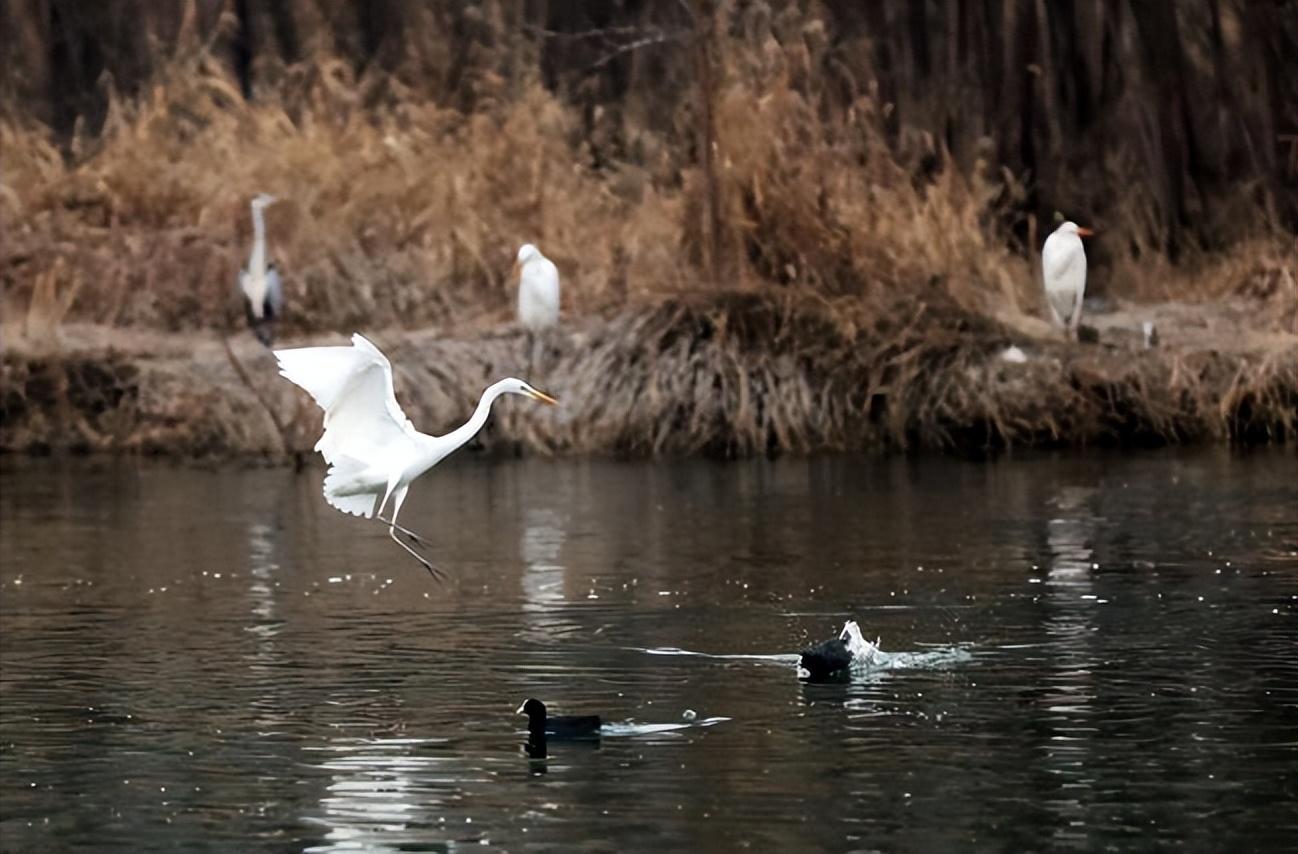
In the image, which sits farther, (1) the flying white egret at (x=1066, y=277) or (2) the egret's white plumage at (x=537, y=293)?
(1) the flying white egret at (x=1066, y=277)

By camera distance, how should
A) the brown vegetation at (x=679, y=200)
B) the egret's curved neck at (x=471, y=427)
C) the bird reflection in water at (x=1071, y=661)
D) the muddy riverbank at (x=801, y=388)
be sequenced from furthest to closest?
the brown vegetation at (x=679, y=200)
the muddy riverbank at (x=801, y=388)
the egret's curved neck at (x=471, y=427)
the bird reflection in water at (x=1071, y=661)

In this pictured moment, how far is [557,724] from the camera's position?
11.9 m

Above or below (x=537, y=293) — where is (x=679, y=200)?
above

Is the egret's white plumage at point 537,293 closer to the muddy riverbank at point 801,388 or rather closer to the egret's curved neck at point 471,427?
the muddy riverbank at point 801,388

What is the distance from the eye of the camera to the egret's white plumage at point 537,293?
27.1 metres

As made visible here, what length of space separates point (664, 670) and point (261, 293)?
50.1ft

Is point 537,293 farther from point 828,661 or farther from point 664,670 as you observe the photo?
point 828,661

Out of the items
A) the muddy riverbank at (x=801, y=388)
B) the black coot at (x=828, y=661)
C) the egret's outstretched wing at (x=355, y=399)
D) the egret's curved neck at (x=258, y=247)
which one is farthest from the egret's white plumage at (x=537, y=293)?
the black coot at (x=828, y=661)

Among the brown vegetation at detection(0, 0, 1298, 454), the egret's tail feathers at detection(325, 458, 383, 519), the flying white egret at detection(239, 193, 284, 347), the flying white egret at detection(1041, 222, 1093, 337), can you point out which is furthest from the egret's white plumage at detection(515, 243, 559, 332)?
the egret's tail feathers at detection(325, 458, 383, 519)

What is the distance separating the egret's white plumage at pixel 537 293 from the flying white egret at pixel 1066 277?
442 cm

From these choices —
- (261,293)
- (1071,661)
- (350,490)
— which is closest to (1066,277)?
(261,293)

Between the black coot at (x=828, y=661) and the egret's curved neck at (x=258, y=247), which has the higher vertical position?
the egret's curved neck at (x=258, y=247)

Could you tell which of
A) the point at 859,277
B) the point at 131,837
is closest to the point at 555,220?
the point at 859,277

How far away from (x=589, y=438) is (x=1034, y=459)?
3.80 m
